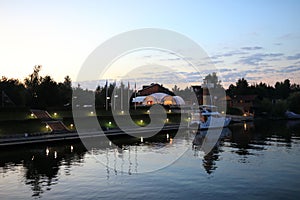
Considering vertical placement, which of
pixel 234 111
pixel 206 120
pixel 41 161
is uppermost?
pixel 234 111

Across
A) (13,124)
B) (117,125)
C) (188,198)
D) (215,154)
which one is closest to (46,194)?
(188,198)

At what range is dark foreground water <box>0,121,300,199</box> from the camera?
24109mm

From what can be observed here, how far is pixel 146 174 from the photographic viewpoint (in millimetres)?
30734

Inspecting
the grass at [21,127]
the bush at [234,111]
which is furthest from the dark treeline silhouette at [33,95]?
the bush at [234,111]

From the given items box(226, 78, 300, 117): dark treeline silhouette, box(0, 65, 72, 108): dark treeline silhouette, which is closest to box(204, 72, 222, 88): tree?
box(226, 78, 300, 117): dark treeline silhouette

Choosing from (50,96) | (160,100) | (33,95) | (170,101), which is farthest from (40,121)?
(170,101)

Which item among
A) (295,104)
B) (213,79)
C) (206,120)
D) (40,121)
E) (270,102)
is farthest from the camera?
(213,79)

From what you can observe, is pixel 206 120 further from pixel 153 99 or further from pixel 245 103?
pixel 245 103

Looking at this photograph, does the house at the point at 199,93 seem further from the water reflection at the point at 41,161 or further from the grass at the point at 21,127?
the water reflection at the point at 41,161

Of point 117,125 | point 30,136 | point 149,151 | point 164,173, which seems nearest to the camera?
point 164,173

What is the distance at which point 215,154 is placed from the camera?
42375 mm

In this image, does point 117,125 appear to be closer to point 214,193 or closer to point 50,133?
point 50,133

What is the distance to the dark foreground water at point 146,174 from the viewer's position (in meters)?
24.1

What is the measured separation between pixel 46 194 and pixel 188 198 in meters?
10.4
